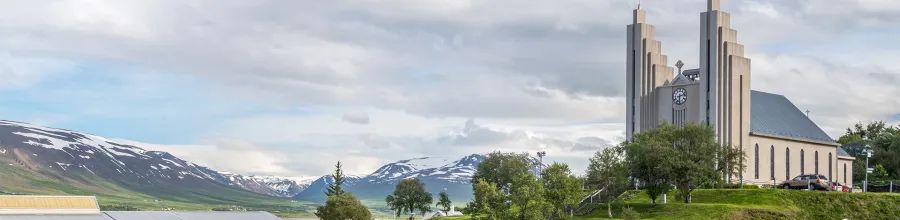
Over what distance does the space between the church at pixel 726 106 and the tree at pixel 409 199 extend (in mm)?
22965

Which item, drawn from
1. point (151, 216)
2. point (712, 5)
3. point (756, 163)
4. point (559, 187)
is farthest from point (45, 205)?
point (756, 163)

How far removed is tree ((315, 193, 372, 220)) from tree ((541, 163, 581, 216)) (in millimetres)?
18750

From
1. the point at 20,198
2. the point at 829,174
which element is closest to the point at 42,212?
the point at 20,198

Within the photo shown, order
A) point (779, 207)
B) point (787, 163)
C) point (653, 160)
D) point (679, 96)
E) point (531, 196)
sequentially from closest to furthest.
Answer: point (531, 196) < point (779, 207) < point (653, 160) < point (679, 96) < point (787, 163)

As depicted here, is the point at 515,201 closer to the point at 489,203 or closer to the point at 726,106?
the point at 489,203

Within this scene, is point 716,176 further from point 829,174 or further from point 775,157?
point 829,174

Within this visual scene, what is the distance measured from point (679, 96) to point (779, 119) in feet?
40.3

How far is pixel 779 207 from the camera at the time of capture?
71.6m

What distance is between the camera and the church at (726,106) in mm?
98125

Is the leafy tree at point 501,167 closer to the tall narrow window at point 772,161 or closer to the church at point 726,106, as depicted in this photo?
the church at point 726,106

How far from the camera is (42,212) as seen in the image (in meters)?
69.8

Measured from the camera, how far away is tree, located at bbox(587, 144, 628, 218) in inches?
3118

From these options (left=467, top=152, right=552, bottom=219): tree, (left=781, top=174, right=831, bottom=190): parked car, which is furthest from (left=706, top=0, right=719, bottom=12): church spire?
(left=467, top=152, right=552, bottom=219): tree

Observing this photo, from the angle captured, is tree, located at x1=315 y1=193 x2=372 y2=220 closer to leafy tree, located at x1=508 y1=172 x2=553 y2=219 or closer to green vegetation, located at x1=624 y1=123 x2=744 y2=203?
leafy tree, located at x1=508 y1=172 x2=553 y2=219
